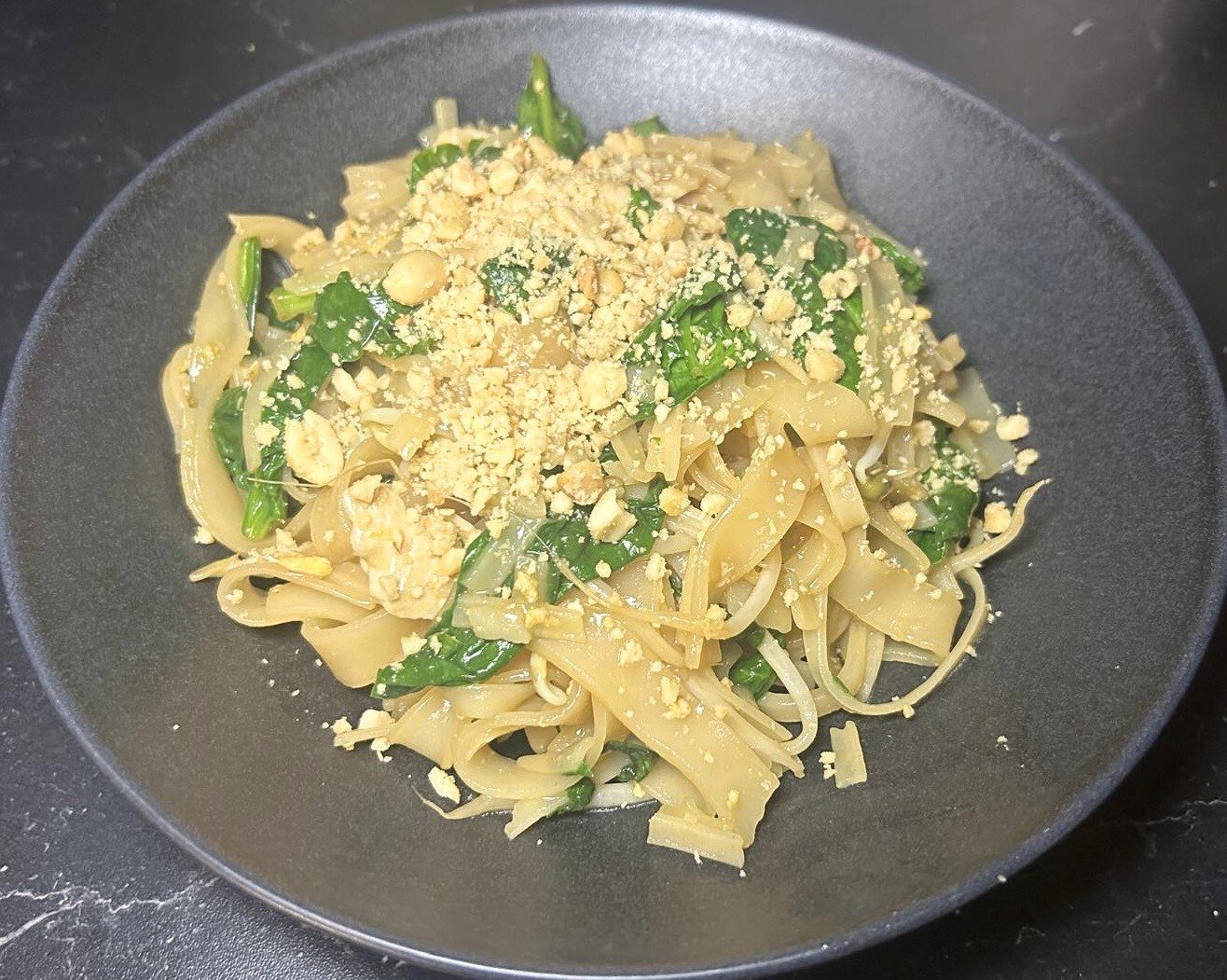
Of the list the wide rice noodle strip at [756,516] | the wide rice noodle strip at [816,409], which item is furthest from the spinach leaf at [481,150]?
the wide rice noodle strip at [756,516]

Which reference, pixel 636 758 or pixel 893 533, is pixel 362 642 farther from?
pixel 893 533

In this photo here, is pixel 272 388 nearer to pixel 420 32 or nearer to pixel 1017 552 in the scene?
pixel 420 32

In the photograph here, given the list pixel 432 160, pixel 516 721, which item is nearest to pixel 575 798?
pixel 516 721

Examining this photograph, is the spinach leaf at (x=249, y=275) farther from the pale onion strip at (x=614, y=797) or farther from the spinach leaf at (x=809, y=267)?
the pale onion strip at (x=614, y=797)

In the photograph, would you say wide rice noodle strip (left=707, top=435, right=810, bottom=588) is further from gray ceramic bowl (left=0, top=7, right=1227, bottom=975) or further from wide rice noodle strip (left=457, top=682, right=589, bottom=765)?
gray ceramic bowl (left=0, top=7, right=1227, bottom=975)

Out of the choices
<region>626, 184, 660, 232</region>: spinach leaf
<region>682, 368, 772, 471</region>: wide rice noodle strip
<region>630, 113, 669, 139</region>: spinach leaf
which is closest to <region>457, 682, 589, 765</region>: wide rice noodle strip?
<region>682, 368, 772, 471</region>: wide rice noodle strip

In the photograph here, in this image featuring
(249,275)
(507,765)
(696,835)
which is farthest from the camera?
(249,275)

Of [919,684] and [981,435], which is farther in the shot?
[981,435]
